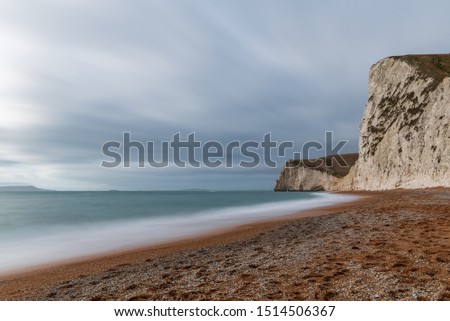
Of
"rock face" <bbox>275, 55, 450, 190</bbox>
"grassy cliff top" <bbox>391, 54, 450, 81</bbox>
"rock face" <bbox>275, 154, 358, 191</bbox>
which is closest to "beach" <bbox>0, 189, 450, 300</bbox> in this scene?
"rock face" <bbox>275, 55, 450, 190</bbox>

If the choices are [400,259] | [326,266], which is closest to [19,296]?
[326,266]

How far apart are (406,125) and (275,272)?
2080 inches

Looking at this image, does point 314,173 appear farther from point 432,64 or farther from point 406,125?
point 406,125

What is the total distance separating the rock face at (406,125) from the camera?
141 ft

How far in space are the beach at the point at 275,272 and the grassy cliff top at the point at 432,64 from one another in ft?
164

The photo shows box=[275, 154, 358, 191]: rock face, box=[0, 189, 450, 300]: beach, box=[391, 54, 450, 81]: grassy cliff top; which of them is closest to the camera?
box=[0, 189, 450, 300]: beach

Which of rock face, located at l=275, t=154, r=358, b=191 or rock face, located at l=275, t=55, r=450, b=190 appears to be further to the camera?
rock face, located at l=275, t=154, r=358, b=191

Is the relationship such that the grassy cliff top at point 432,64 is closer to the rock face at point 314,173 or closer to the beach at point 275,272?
the beach at point 275,272

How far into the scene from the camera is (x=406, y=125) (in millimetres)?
49562

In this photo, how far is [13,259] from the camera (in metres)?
11.6

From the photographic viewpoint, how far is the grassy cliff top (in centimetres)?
4879

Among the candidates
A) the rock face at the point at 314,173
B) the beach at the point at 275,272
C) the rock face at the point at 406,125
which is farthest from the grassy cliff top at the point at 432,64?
the rock face at the point at 314,173

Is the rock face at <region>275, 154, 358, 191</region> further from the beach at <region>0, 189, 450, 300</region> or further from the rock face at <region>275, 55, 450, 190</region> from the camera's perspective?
the beach at <region>0, 189, 450, 300</region>
